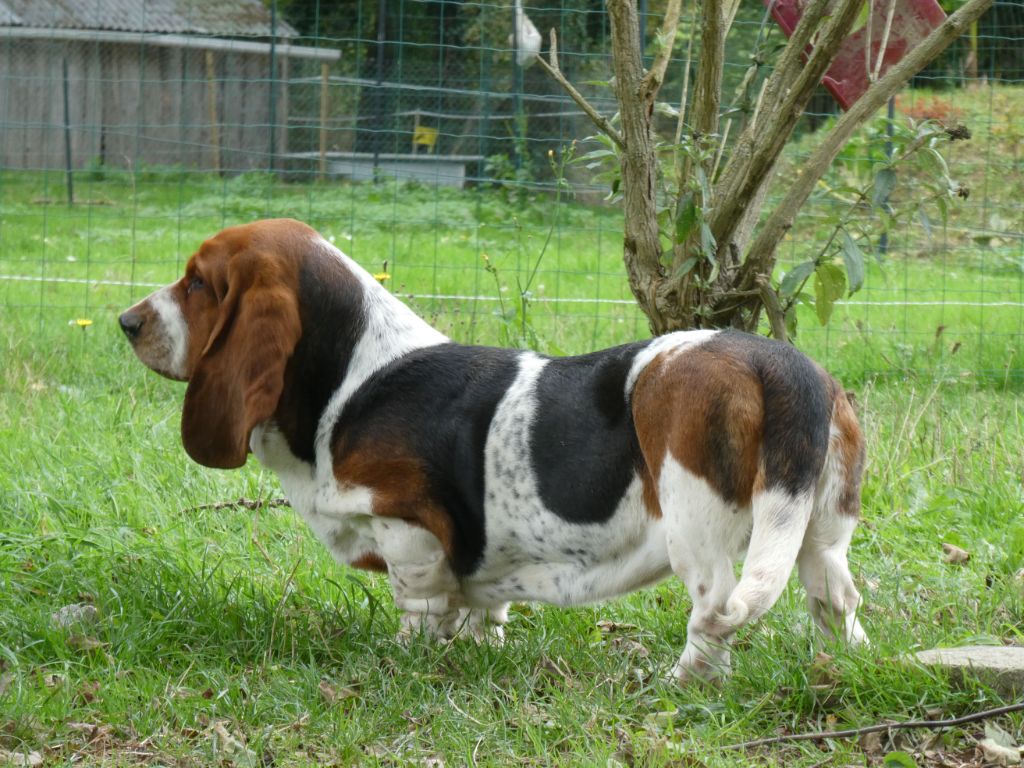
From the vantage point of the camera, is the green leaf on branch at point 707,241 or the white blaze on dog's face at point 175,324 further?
the green leaf on branch at point 707,241

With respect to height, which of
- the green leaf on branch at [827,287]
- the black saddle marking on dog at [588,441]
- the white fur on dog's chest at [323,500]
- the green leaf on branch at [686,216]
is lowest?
the white fur on dog's chest at [323,500]

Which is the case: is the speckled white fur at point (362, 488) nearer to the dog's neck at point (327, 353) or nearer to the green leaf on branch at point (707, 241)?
the dog's neck at point (327, 353)

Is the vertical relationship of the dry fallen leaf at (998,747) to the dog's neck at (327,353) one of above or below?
below

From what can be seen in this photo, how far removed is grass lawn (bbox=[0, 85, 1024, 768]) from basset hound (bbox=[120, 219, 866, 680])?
0.20 metres

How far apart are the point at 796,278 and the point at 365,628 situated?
159cm

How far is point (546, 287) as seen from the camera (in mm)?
9734

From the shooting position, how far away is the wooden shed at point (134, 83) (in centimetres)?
1977

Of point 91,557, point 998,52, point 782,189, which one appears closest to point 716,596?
point 91,557

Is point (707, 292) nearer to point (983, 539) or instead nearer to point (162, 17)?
point (983, 539)

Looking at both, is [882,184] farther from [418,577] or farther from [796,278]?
[418,577]

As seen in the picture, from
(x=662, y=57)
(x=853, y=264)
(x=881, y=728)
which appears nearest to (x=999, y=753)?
(x=881, y=728)

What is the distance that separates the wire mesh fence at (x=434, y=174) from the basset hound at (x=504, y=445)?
1.14 m

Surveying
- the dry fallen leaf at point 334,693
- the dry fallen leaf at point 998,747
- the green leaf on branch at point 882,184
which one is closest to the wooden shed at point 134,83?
the green leaf on branch at point 882,184

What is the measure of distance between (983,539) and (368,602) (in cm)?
201
